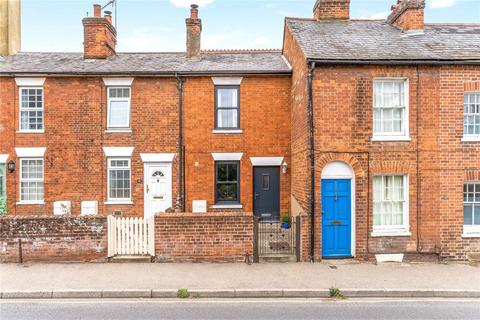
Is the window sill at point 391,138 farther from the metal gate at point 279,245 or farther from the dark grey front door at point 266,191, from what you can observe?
the dark grey front door at point 266,191

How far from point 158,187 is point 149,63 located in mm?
5419

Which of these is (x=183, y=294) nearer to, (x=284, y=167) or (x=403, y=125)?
(x=284, y=167)

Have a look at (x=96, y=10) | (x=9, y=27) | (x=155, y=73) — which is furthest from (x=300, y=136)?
(x=9, y=27)

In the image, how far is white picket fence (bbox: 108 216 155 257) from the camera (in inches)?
353

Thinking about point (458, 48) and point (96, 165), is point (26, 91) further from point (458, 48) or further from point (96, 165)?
point (458, 48)

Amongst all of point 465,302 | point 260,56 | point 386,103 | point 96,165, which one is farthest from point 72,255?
point 260,56

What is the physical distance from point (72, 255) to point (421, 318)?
27.4 ft

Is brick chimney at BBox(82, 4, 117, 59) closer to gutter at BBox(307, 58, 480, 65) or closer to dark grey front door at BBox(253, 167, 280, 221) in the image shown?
dark grey front door at BBox(253, 167, 280, 221)

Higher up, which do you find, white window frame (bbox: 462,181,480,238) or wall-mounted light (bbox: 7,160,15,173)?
wall-mounted light (bbox: 7,160,15,173)

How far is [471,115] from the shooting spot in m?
9.94

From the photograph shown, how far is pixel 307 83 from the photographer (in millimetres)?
9906

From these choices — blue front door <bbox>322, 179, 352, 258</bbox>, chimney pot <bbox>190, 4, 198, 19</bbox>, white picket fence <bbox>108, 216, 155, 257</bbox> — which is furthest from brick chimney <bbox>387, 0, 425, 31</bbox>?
white picket fence <bbox>108, 216, 155, 257</bbox>

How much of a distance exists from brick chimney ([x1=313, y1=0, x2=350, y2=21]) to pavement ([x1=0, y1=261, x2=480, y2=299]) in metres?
9.66

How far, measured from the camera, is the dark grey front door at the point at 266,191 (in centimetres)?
1366
